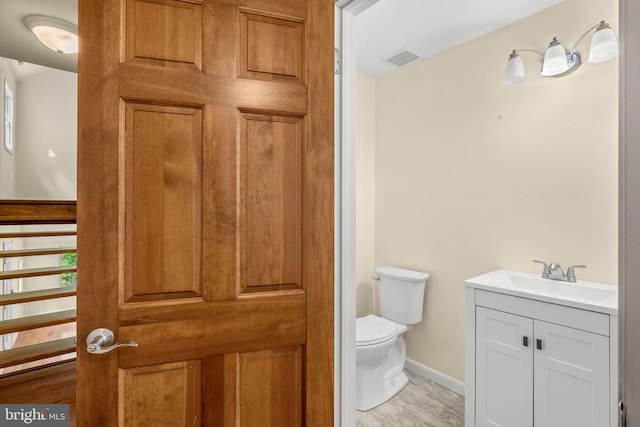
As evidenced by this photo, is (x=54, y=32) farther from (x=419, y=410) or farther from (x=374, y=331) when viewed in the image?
(x=419, y=410)

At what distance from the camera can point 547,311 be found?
5.37 feet

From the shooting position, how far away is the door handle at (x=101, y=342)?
0.93 meters

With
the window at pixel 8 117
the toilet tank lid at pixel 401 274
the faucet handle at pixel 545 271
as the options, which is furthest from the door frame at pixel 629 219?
the window at pixel 8 117

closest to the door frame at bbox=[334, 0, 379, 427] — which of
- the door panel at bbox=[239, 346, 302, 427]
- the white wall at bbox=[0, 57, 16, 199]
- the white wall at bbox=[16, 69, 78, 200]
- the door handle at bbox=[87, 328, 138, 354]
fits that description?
the door panel at bbox=[239, 346, 302, 427]

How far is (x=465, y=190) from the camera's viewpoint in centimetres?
240

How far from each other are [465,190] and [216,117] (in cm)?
195

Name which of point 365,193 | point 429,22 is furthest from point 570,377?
point 429,22

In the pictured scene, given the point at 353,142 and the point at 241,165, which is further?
the point at 353,142

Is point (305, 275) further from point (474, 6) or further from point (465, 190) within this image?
point (474, 6)

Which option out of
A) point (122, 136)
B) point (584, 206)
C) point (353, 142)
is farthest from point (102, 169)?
point (584, 206)

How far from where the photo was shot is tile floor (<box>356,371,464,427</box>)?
2.08 m

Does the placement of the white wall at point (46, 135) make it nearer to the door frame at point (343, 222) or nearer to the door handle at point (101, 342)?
the door handle at point (101, 342)

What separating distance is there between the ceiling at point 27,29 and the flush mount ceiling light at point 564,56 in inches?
98.5

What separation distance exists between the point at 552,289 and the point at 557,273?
10 cm
